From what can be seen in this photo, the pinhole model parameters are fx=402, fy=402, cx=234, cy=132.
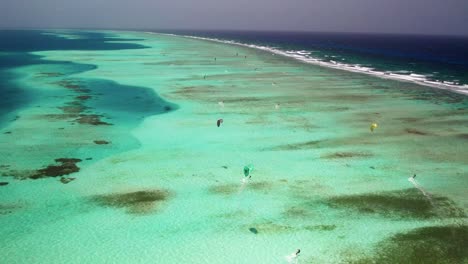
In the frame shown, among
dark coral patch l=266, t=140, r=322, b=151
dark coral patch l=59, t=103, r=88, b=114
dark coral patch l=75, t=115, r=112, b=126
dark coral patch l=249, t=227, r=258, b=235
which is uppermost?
dark coral patch l=266, t=140, r=322, b=151

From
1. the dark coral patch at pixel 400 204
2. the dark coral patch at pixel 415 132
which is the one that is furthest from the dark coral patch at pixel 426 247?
the dark coral patch at pixel 415 132

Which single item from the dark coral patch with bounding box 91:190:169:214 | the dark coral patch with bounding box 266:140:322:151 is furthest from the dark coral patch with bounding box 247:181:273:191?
the dark coral patch with bounding box 266:140:322:151

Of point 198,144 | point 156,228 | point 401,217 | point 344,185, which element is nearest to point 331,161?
point 344,185

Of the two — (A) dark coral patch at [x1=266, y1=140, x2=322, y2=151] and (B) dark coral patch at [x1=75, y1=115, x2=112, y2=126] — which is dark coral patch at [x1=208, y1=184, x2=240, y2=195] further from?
(B) dark coral patch at [x1=75, y1=115, x2=112, y2=126]

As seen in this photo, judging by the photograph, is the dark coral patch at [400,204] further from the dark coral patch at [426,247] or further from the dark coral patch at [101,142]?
the dark coral patch at [101,142]

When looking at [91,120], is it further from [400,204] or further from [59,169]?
[400,204]

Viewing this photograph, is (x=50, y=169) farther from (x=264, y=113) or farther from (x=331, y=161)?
(x=264, y=113)
